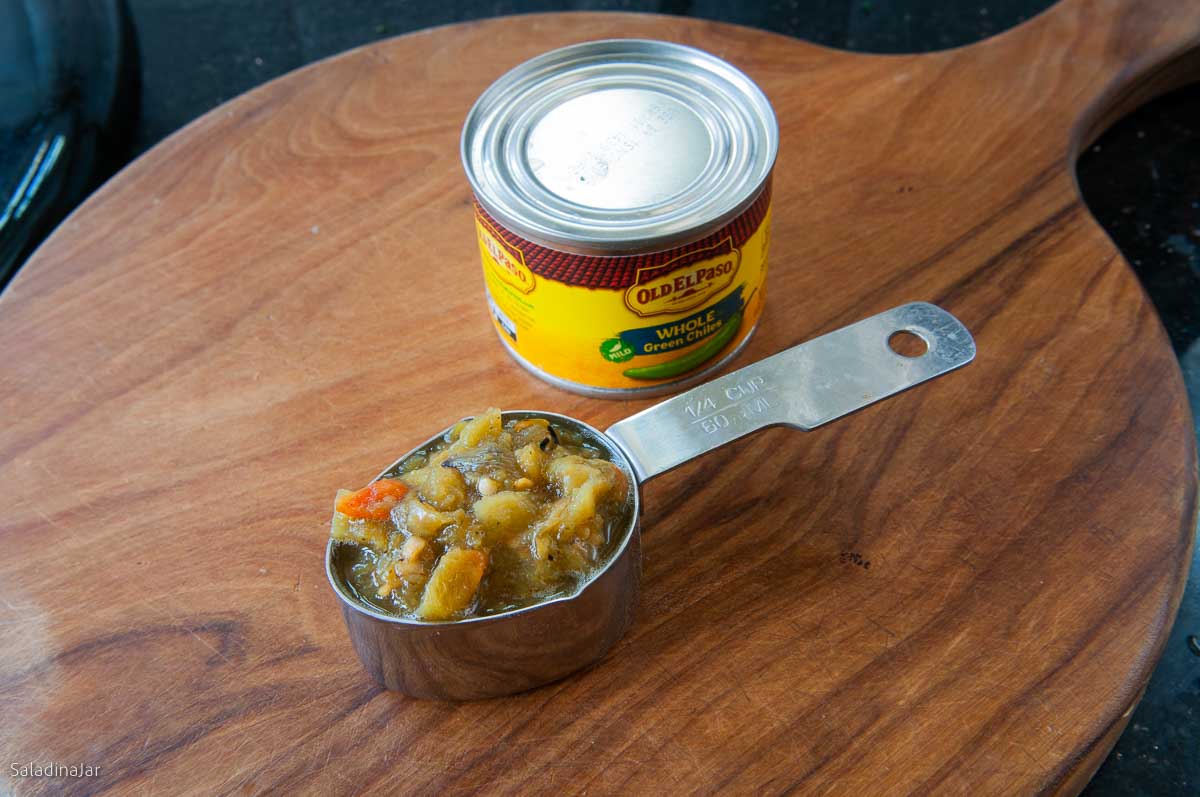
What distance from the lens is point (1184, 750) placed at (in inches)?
54.6

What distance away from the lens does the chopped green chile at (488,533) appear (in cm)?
104

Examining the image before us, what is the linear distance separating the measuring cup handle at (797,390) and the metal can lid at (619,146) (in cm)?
19

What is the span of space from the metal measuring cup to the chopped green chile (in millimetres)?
19

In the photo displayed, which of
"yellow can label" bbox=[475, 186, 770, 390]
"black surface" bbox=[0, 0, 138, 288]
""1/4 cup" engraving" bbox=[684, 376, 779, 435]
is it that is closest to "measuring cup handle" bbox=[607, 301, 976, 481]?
""1/4 cup" engraving" bbox=[684, 376, 779, 435]

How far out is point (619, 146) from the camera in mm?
1331

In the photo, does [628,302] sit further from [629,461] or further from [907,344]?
[907,344]

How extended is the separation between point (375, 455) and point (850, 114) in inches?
39.3

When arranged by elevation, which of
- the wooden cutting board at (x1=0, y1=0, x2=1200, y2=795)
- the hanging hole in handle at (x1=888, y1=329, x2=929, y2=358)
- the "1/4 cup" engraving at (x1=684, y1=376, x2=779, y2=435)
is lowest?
the wooden cutting board at (x1=0, y1=0, x2=1200, y2=795)

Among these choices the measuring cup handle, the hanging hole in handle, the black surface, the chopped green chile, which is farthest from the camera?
the black surface

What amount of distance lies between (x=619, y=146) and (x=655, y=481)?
0.43m

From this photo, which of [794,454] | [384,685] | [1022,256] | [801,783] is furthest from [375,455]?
[1022,256]

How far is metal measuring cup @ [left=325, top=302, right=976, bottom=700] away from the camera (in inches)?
41.2

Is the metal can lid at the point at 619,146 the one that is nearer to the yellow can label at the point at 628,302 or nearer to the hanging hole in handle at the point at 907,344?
the yellow can label at the point at 628,302

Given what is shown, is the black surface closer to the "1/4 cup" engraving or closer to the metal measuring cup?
the metal measuring cup
